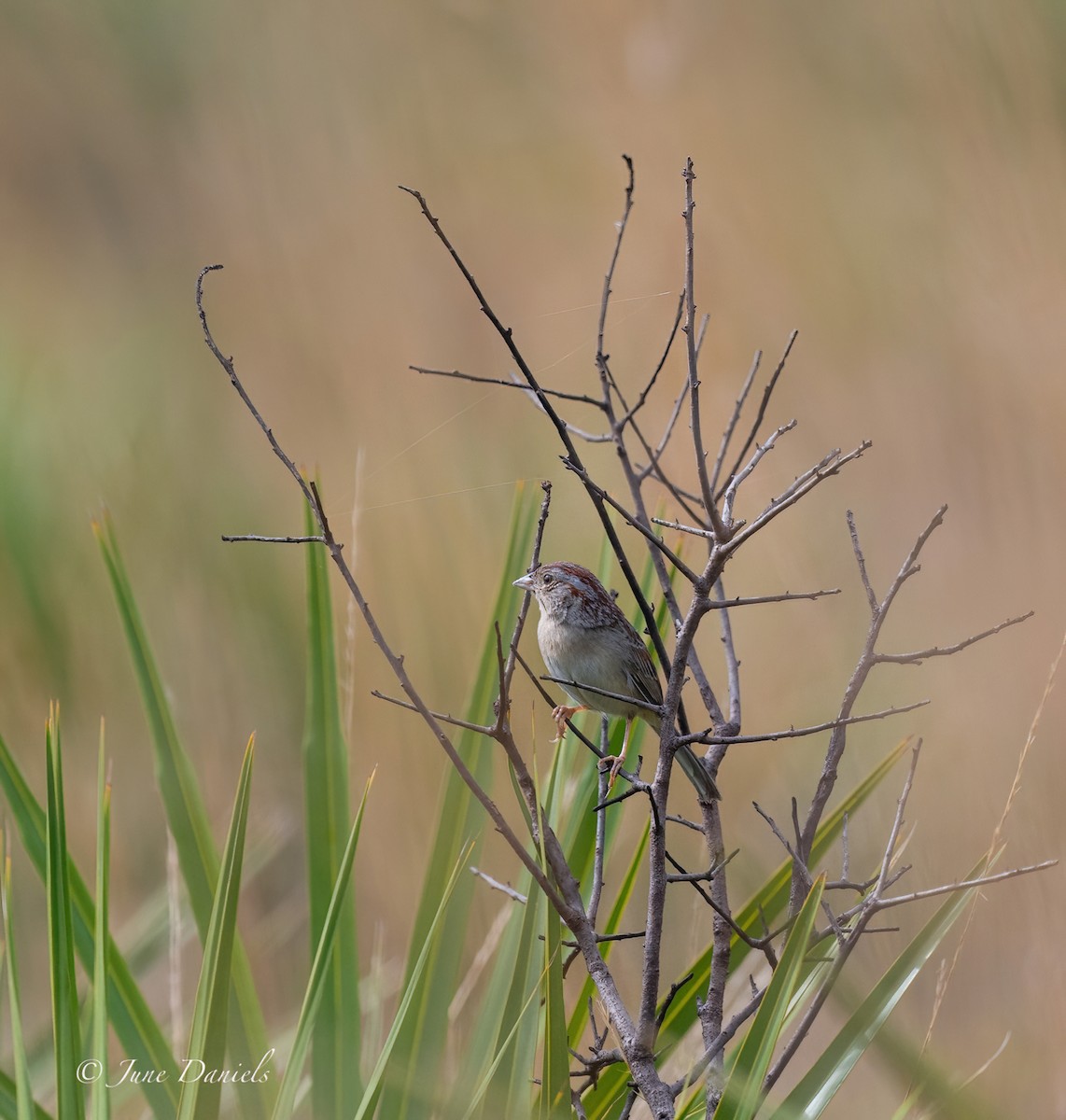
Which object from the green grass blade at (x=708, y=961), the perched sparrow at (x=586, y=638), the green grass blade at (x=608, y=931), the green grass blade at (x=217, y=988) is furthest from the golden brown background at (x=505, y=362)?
the green grass blade at (x=217, y=988)

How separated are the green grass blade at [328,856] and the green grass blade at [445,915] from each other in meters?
0.12

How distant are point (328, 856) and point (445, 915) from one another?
0.23 metres

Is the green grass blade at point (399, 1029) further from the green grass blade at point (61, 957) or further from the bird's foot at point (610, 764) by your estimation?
the green grass blade at point (61, 957)

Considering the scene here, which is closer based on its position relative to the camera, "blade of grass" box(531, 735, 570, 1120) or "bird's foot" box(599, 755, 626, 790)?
"blade of grass" box(531, 735, 570, 1120)

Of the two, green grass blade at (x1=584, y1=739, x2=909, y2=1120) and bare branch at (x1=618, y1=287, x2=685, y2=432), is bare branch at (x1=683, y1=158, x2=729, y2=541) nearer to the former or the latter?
bare branch at (x1=618, y1=287, x2=685, y2=432)

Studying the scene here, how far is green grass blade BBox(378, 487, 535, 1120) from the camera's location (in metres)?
1.62

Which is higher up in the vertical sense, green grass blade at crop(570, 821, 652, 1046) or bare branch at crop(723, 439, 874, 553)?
bare branch at crop(723, 439, 874, 553)

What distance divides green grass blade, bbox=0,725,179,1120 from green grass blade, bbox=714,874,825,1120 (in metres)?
0.89

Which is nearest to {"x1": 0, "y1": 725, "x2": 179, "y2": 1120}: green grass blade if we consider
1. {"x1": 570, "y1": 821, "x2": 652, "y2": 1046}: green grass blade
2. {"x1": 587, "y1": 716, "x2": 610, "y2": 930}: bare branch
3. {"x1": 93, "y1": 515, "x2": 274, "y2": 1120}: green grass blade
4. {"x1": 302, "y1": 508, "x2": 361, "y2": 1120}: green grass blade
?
{"x1": 93, "y1": 515, "x2": 274, "y2": 1120}: green grass blade

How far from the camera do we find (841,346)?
4.67m

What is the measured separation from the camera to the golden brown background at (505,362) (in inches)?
141

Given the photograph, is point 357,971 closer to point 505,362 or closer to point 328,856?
point 328,856

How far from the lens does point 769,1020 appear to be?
1.24 metres

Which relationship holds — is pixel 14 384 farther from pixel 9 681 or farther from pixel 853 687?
pixel 853 687
